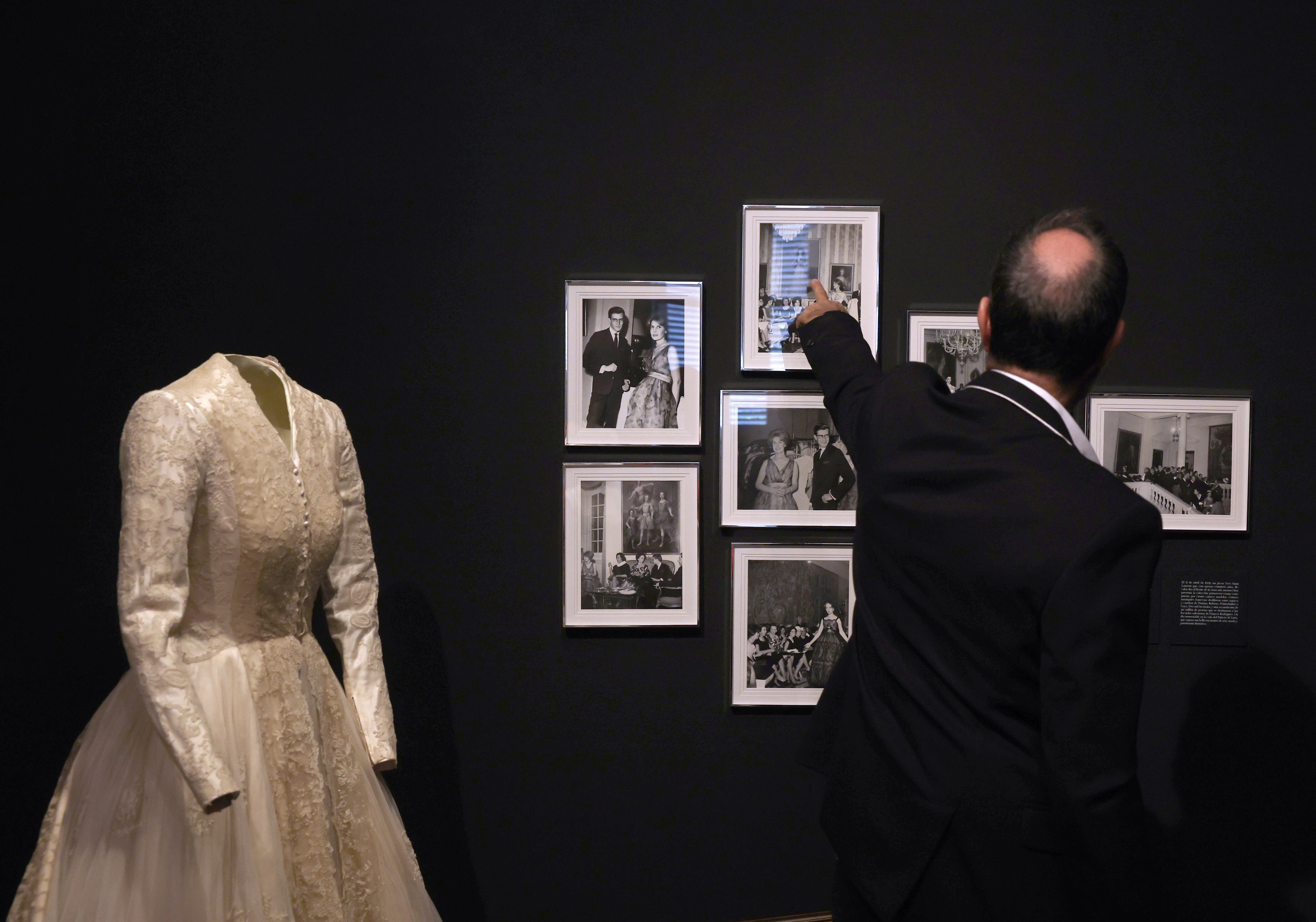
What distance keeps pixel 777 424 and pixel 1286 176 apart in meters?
1.53

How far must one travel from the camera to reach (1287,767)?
8.43 ft

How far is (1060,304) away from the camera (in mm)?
1480

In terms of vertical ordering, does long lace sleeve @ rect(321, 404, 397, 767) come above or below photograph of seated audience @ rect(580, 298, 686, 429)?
below

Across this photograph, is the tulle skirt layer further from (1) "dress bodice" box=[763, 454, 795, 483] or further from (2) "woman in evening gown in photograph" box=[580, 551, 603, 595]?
(1) "dress bodice" box=[763, 454, 795, 483]

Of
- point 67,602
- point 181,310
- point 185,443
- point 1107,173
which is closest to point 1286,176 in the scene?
point 1107,173

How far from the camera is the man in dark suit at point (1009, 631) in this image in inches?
53.4

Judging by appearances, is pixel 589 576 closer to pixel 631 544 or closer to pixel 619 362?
pixel 631 544

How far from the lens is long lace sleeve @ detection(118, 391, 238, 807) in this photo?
4.96ft

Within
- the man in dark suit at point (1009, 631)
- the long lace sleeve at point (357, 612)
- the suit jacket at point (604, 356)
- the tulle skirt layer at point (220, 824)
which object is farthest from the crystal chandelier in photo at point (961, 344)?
the tulle skirt layer at point (220, 824)

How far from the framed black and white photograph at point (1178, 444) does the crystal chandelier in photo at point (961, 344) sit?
34 cm

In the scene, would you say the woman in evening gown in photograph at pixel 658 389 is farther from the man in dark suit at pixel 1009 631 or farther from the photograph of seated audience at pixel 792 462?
the man in dark suit at pixel 1009 631

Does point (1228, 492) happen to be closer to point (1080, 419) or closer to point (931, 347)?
point (1080, 419)

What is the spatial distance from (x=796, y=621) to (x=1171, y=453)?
3.60 feet

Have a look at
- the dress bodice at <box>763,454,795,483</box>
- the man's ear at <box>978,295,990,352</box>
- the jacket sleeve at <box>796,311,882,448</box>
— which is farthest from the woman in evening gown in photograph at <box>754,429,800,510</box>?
the man's ear at <box>978,295,990,352</box>
